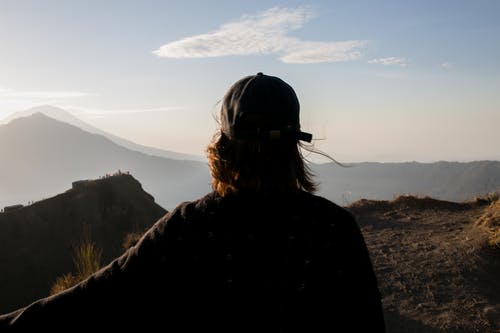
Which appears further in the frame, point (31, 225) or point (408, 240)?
point (31, 225)

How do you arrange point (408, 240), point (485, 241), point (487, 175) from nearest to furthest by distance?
1. point (485, 241)
2. point (408, 240)
3. point (487, 175)

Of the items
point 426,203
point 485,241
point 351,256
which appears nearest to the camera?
point 351,256

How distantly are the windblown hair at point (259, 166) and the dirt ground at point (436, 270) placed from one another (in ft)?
13.6

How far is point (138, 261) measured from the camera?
195cm

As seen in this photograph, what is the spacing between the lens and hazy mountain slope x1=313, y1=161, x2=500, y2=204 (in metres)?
118

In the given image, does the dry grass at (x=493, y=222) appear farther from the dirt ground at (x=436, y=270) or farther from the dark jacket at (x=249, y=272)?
the dark jacket at (x=249, y=272)

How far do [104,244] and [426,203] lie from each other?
7.83m

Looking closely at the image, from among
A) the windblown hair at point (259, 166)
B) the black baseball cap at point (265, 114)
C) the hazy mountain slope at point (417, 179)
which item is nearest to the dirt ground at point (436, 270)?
the windblown hair at point (259, 166)

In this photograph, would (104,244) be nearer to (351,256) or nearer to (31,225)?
(31,225)

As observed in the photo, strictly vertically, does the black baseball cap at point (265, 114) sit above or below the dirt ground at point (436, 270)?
above

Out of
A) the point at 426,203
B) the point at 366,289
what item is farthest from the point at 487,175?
the point at 366,289

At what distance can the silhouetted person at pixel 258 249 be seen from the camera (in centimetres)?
181

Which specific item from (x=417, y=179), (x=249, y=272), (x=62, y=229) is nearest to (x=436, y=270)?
(x=249, y=272)

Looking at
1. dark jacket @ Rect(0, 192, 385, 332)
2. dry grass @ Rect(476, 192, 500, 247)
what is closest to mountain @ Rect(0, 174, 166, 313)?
dry grass @ Rect(476, 192, 500, 247)
